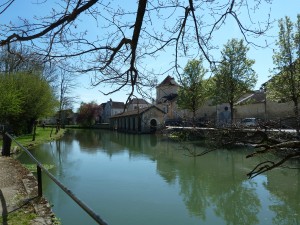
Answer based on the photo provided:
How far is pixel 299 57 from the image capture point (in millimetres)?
25328

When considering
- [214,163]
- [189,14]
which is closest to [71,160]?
[214,163]

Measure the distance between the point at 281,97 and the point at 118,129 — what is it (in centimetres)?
4241

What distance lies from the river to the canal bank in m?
1.64

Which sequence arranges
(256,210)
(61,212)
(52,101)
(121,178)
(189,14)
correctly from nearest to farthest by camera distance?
(189,14) → (61,212) → (256,210) → (121,178) → (52,101)

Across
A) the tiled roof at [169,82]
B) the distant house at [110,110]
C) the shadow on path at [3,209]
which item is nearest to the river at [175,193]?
the shadow on path at [3,209]

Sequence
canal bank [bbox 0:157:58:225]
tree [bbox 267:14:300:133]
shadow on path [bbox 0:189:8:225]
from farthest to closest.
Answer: tree [bbox 267:14:300:133], canal bank [bbox 0:157:58:225], shadow on path [bbox 0:189:8:225]

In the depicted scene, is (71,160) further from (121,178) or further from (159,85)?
(159,85)

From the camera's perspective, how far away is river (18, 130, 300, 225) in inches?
368

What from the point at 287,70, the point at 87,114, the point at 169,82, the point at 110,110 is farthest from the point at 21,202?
the point at 110,110

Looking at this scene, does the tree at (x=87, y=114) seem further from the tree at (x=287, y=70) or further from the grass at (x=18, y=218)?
the grass at (x=18, y=218)

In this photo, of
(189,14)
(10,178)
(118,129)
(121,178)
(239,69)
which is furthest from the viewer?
(118,129)

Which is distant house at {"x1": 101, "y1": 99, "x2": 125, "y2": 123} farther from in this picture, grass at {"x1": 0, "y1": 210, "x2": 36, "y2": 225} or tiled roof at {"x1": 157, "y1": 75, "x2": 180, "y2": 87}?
tiled roof at {"x1": 157, "y1": 75, "x2": 180, "y2": 87}

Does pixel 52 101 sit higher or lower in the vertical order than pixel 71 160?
higher

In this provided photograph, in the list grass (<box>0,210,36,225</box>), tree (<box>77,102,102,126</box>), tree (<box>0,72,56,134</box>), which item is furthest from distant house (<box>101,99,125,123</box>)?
grass (<box>0,210,36,225</box>)
